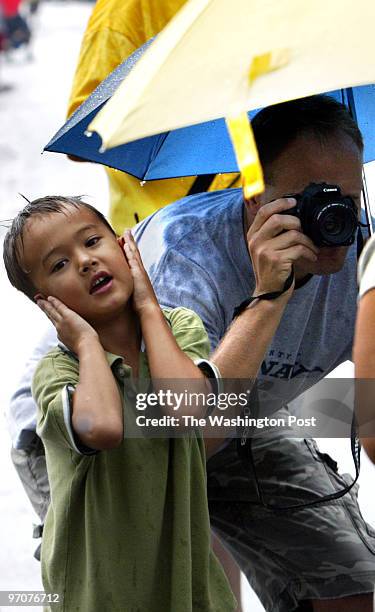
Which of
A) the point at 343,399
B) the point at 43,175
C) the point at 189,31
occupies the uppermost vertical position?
the point at 43,175

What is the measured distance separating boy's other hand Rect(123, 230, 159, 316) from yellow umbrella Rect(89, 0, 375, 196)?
1.35 feet

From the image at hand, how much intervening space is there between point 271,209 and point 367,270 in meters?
0.44

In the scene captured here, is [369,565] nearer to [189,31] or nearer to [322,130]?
[322,130]

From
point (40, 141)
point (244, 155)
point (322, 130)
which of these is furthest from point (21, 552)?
point (40, 141)

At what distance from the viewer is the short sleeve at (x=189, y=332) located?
7.42 feet

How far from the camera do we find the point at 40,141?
365 inches

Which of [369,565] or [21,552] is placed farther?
[21,552]

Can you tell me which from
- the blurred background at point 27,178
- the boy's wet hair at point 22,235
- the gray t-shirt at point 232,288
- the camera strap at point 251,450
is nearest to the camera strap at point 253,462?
the camera strap at point 251,450

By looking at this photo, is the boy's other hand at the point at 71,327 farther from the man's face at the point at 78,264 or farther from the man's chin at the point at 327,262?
the man's chin at the point at 327,262

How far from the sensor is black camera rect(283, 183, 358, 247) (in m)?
2.28

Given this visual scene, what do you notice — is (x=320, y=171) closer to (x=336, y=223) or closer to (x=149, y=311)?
(x=336, y=223)

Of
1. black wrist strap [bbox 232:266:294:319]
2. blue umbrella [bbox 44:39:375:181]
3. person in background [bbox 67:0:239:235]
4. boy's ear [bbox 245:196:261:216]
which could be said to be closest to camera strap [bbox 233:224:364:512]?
black wrist strap [bbox 232:266:294:319]

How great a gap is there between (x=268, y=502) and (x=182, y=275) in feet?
1.81

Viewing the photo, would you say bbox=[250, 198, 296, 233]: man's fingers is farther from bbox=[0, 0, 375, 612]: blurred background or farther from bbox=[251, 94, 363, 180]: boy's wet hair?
bbox=[0, 0, 375, 612]: blurred background
